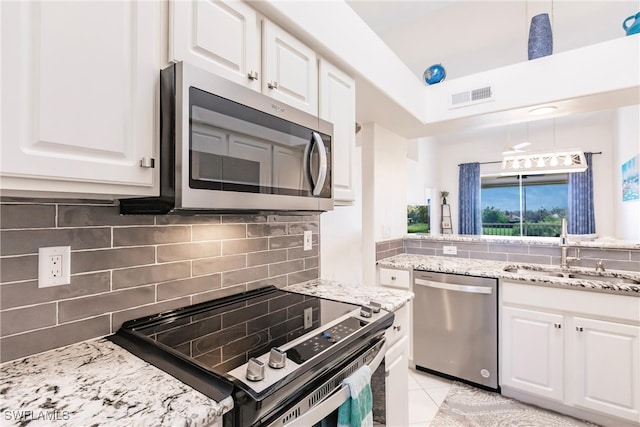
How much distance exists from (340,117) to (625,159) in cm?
525

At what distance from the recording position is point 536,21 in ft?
7.13

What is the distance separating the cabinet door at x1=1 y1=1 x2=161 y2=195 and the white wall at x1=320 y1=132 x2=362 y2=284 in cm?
135

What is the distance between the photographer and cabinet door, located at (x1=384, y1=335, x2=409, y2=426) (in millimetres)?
1468

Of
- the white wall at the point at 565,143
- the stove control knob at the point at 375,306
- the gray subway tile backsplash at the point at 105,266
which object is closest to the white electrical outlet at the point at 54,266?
the gray subway tile backsplash at the point at 105,266

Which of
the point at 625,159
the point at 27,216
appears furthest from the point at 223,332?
the point at 625,159

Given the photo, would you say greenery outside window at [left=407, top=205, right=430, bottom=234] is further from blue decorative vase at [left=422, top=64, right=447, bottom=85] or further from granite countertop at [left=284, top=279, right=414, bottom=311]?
granite countertop at [left=284, top=279, right=414, bottom=311]

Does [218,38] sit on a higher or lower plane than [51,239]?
higher

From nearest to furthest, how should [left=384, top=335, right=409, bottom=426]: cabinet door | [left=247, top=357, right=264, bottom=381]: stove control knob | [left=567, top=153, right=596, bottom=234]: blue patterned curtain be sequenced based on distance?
[left=247, top=357, right=264, bottom=381]: stove control knob → [left=384, top=335, right=409, bottom=426]: cabinet door → [left=567, top=153, right=596, bottom=234]: blue patterned curtain

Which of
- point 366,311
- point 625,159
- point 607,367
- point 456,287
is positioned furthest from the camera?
point 625,159

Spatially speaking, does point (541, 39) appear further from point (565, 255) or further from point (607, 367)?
point (607, 367)

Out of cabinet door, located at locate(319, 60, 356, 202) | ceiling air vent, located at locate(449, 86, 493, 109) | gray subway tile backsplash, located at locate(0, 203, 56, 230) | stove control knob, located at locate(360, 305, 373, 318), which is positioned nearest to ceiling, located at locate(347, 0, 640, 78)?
ceiling air vent, located at locate(449, 86, 493, 109)

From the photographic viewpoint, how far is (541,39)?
6.97 feet

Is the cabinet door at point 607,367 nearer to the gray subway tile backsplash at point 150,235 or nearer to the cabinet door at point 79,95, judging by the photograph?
the gray subway tile backsplash at point 150,235

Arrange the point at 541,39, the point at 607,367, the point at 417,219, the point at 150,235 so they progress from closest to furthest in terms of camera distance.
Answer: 1. the point at 150,235
2. the point at 607,367
3. the point at 541,39
4. the point at 417,219
